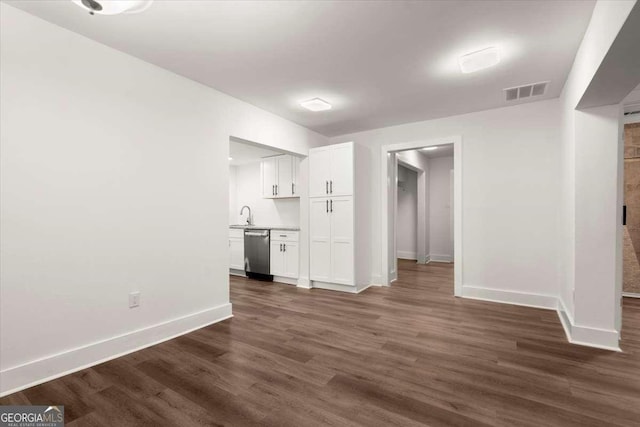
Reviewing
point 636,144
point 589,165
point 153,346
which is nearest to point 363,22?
point 589,165

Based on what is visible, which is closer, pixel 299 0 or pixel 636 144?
pixel 299 0

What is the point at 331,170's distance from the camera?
4.64 m

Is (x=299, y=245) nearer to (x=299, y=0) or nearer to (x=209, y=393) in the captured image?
(x=209, y=393)

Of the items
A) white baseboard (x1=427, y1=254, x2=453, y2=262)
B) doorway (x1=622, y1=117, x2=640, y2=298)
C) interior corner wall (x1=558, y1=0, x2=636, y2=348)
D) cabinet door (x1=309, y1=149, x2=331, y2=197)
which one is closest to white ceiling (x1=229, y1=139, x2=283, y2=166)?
cabinet door (x1=309, y1=149, x2=331, y2=197)

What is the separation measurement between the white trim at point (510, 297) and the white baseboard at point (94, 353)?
3341 millimetres

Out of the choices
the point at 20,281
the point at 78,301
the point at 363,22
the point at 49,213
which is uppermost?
the point at 363,22

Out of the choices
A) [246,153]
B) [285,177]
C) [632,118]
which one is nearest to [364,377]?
→ [285,177]

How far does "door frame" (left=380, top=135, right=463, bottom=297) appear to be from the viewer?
4164 millimetres

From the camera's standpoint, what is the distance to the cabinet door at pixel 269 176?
19.0ft

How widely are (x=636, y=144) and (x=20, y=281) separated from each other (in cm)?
658

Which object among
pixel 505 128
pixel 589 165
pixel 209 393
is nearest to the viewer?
pixel 209 393

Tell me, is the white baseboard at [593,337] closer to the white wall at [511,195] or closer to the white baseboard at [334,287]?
the white wall at [511,195]

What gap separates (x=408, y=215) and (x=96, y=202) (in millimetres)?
6789

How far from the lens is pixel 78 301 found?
2252 mm
